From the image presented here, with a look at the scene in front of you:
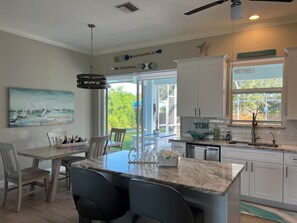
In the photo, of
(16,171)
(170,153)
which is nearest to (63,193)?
(16,171)

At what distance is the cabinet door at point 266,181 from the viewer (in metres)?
3.30

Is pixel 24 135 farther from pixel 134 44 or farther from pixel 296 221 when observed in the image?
pixel 296 221

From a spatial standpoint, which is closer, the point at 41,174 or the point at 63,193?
the point at 41,174

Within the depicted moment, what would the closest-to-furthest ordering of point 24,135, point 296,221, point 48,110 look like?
point 296,221, point 24,135, point 48,110

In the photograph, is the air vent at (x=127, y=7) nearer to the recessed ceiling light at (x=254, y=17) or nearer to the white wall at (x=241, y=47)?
the white wall at (x=241, y=47)

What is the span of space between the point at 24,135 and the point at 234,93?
4.28 m

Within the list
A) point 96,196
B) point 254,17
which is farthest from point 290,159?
point 96,196

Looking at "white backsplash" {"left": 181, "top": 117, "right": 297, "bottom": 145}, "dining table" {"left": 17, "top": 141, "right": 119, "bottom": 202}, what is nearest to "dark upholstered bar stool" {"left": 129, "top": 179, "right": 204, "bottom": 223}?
"dining table" {"left": 17, "top": 141, "right": 119, "bottom": 202}

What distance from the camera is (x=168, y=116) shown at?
523 centimetres

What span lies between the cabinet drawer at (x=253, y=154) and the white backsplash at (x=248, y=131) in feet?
1.95

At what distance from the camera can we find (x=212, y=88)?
4059 millimetres

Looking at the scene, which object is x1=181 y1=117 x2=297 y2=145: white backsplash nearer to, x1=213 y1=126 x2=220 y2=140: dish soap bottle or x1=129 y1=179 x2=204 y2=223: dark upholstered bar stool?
x1=213 y1=126 x2=220 y2=140: dish soap bottle

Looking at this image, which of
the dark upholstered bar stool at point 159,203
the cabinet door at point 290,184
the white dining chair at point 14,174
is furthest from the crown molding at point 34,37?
the cabinet door at point 290,184

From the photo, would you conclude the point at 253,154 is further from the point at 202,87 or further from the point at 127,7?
the point at 127,7
